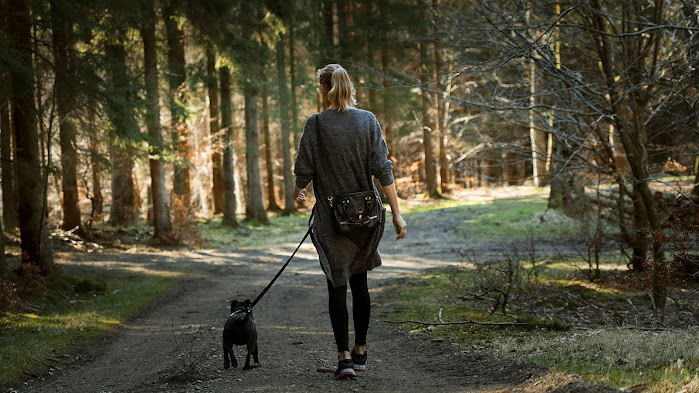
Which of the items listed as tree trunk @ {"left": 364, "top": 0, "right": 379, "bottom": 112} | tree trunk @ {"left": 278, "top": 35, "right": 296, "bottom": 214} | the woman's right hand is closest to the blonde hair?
the woman's right hand

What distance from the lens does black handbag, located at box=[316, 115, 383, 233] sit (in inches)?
182

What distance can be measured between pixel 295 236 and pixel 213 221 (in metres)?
4.67

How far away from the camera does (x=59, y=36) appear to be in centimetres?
1134

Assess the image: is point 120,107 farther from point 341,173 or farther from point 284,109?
point 284,109

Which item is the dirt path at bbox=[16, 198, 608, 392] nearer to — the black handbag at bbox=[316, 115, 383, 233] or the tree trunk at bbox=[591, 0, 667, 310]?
the black handbag at bbox=[316, 115, 383, 233]

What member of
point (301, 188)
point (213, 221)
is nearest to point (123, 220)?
point (213, 221)

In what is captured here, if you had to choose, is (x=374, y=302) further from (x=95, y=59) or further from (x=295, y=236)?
(x=295, y=236)

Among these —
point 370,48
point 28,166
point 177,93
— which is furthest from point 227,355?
point 370,48

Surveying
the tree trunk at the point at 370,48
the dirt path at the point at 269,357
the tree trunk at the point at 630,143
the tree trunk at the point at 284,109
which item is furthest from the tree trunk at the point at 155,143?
the tree trunk at the point at 370,48

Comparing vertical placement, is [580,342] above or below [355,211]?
below

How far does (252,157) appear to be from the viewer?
77.0 feet

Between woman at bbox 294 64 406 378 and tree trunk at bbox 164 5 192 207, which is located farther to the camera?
tree trunk at bbox 164 5 192 207

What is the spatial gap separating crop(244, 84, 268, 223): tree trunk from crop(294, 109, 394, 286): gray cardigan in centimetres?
1826

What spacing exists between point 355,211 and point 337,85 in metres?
0.94
